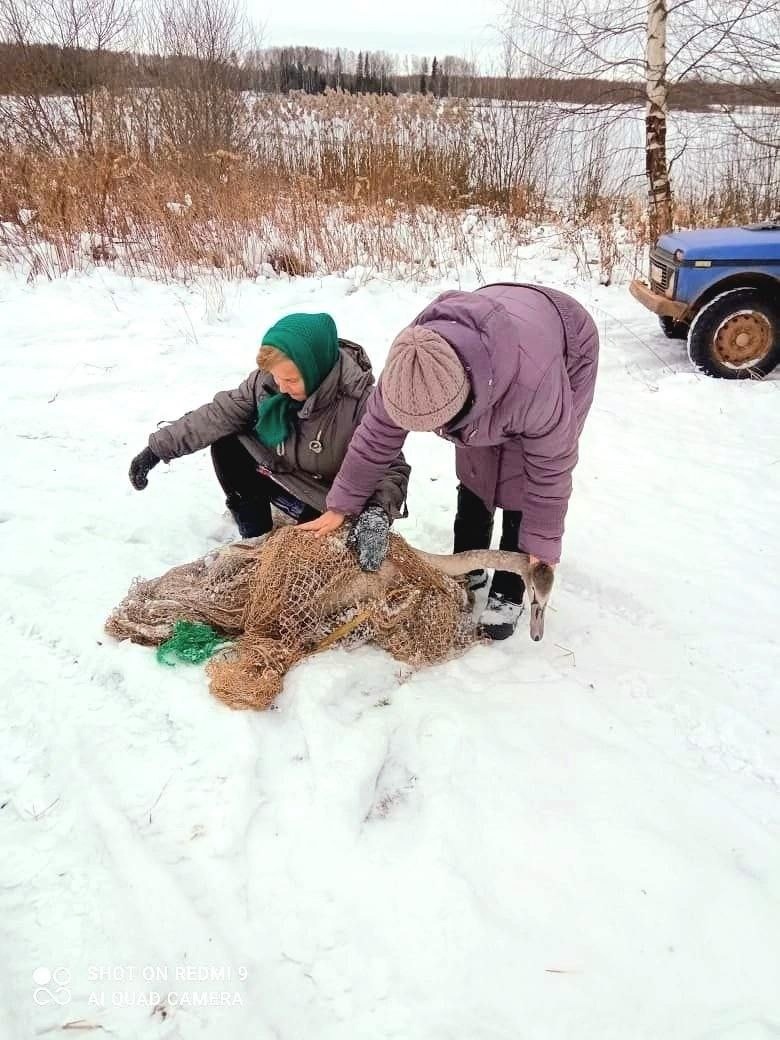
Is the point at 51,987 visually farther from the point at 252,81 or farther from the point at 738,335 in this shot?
the point at 252,81

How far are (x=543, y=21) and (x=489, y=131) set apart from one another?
1.22m

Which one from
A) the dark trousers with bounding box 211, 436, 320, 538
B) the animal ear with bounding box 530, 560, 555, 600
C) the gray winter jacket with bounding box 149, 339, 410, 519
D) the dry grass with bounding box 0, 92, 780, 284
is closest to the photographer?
the animal ear with bounding box 530, 560, 555, 600

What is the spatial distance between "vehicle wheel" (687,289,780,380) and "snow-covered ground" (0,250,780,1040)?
6.90ft

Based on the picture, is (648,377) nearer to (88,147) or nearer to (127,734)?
(127,734)

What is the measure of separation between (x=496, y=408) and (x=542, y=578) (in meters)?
0.59

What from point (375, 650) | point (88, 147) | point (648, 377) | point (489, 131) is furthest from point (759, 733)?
point (88, 147)

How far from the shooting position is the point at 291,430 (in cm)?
230

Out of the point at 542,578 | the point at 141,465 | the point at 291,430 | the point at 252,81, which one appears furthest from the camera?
the point at 252,81

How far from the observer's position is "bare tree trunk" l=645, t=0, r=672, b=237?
6.63 metres

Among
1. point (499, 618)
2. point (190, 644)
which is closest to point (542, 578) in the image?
point (499, 618)

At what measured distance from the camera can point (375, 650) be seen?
2.20m

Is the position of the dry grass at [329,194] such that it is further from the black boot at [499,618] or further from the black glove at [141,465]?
the black boot at [499,618]

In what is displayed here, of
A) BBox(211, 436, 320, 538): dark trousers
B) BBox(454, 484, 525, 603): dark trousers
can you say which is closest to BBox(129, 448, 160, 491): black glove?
BBox(211, 436, 320, 538): dark trousers

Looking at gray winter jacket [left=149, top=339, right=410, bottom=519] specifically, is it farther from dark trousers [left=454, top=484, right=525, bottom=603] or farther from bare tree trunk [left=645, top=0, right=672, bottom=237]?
bare tree trunk [left=645, top=0, right=672, bottom=237]
